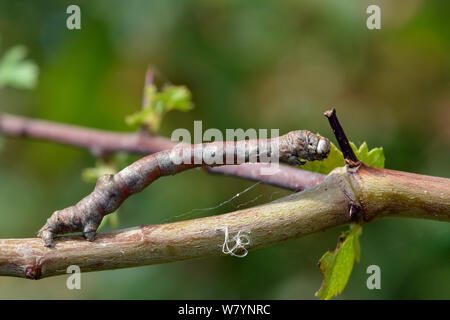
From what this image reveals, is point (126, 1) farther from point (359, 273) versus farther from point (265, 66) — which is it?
point (359, 273)

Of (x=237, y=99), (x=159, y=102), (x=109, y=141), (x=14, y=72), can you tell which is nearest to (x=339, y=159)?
(x=159, y=102)

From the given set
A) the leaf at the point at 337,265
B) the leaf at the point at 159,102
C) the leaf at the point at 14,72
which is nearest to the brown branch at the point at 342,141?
the leaf at the point at 337,265

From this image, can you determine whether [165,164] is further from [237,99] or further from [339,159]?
[237,99]

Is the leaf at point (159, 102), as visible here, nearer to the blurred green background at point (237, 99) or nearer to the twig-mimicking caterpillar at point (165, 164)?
the twig-mimicking caterpillar at point (165, 164)

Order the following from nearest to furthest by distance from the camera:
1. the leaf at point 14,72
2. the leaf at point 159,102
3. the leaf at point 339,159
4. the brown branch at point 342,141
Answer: the brown branch at point 342,141 < the leaf at point 339,159 < the leaf at point 159,102 < the leaf at point 14,72

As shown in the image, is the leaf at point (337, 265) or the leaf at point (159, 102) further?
the leaf at point (159, 102)

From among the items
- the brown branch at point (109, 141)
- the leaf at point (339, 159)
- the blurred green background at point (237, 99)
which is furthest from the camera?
the blurred green background at point (237, 99)

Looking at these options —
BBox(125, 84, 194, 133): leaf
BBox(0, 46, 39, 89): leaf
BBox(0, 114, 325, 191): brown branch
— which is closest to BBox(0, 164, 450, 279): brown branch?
BBox(0, 114, 325, 191): brown branch

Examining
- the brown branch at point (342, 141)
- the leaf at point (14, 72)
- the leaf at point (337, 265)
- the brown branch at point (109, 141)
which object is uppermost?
the leaf at point (14, 72)

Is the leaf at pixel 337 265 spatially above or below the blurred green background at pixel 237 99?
below
